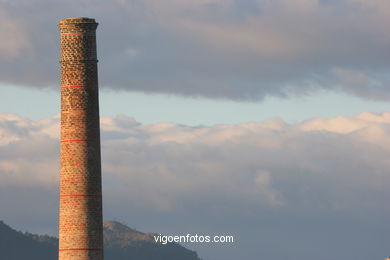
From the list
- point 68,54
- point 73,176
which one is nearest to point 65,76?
point 68,54

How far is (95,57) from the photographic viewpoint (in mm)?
60125

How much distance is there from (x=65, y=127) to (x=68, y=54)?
3704mm

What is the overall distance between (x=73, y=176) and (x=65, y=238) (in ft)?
10.2

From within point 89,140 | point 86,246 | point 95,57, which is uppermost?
point 95,57

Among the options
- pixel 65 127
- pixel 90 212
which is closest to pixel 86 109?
pixel 65 127

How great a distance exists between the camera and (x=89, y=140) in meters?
59.3

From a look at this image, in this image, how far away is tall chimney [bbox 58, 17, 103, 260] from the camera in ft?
193

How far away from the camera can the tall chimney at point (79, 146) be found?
193ft

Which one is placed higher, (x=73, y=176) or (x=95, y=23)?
(x=95, y=23)

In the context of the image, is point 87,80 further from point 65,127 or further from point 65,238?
point 65,238

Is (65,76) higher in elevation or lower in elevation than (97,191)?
higher

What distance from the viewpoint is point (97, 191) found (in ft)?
195

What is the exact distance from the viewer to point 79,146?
194 feet

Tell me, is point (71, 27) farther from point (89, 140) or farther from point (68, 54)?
point (89, 140)
